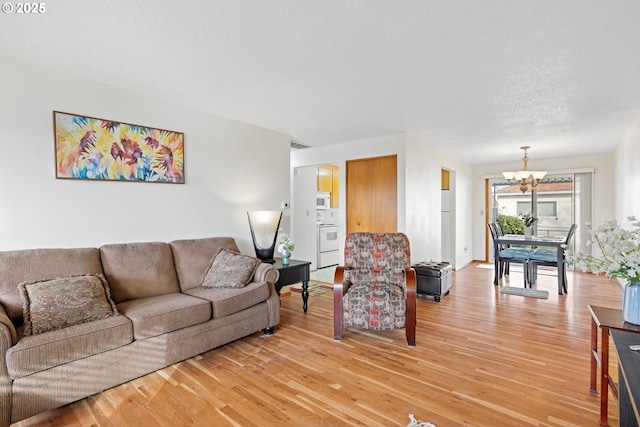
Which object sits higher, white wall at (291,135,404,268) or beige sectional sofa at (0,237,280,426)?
white wall at (291,135,404,268)

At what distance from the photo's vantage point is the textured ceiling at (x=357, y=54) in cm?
182

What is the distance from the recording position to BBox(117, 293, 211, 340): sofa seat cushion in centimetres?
227

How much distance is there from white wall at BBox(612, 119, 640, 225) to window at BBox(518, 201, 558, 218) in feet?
3.63

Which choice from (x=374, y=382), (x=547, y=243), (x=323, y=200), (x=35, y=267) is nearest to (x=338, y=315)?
A: (x=374, y=382)

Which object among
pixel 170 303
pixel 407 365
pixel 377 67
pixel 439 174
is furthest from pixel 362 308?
pixel 439 174

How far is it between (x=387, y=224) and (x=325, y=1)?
3.50m

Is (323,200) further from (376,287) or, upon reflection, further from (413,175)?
(376,287)

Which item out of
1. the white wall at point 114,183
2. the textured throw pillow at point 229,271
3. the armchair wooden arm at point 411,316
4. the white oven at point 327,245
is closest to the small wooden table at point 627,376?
the armchair wooden arm at point 411,316

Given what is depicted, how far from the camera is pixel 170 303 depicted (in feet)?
8.25

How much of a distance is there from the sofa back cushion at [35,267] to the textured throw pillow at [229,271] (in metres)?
0.88

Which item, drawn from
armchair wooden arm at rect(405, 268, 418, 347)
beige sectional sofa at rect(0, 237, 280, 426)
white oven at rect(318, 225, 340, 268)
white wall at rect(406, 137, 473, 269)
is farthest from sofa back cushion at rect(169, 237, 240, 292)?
white oven at rect(318, 225, 340, 268)

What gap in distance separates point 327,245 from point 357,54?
442 cm

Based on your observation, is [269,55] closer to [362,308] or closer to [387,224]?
[362,308]

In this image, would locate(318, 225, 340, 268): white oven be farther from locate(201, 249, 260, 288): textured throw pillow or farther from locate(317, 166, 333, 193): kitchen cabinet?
locate(201, 249, 260, 288): textured throw pillow
